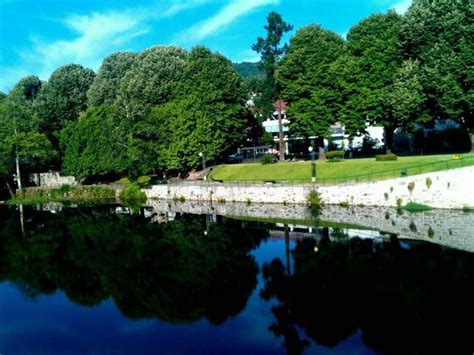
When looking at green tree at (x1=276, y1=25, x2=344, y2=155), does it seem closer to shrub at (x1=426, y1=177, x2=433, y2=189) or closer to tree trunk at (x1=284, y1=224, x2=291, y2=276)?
shrub at (x1=426, y1=177, x2=433, y2=189)

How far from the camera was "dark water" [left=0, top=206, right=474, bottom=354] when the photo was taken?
1730cm

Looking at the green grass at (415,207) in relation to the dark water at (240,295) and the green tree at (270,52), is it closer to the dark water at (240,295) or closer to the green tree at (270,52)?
the dark water at (240,295)

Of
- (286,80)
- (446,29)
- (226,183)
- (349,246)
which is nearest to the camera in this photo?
(349,246)

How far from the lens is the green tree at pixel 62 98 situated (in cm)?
9128

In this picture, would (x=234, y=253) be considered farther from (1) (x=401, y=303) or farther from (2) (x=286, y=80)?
(2) (x=286, y=80)

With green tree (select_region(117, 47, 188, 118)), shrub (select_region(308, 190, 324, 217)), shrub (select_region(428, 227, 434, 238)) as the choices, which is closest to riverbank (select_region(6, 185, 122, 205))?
green tree (select_region(117, 47, 188, 118))

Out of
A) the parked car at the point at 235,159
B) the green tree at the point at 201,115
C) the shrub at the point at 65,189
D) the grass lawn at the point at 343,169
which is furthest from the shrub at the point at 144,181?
the parked car at the point at 235,159

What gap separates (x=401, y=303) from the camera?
19.7 metres

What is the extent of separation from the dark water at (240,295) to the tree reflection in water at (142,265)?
0.29 ft

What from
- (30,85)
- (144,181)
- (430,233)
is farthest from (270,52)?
(30,85)

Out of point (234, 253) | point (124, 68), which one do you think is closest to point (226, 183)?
point (234, 253)

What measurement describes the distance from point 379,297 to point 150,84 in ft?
207

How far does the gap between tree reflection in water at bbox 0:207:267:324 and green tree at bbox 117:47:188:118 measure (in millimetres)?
33797

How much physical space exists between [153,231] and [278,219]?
1039 centimetres
